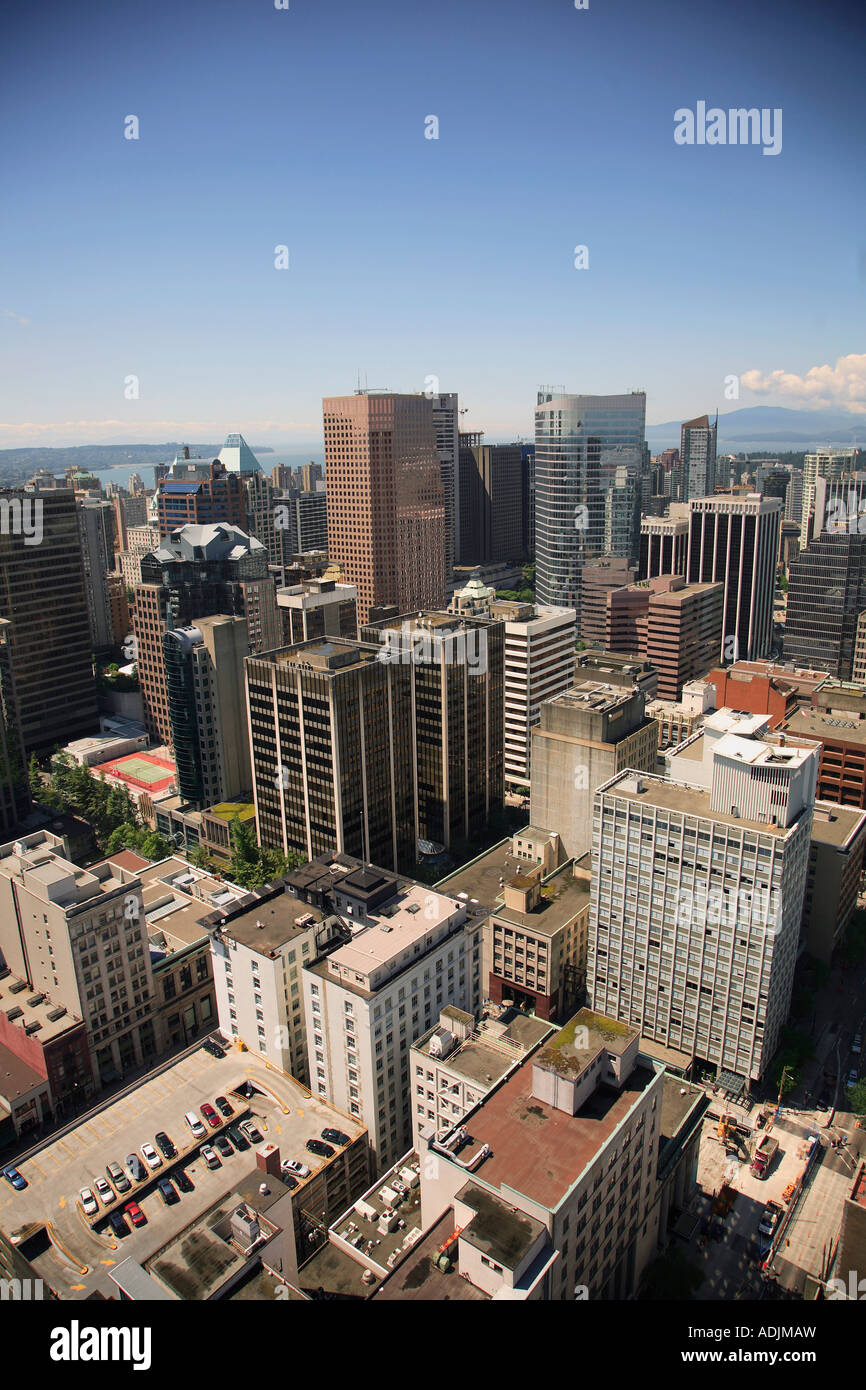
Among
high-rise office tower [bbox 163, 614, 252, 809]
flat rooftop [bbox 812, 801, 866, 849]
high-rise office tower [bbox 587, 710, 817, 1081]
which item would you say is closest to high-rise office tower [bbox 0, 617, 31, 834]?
high-rise office tower [bbox 163, 614, 252, 809]

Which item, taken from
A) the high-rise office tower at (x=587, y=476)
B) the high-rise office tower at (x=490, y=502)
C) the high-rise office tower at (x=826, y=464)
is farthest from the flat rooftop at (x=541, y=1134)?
the high-rise office tower at (x=826, y=464)

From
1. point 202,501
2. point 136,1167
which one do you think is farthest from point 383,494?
point 136,1167

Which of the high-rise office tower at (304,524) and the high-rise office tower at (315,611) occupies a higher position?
the high-rise office tower at (304,524)

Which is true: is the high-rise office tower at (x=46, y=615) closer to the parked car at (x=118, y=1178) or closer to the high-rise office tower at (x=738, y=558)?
the parked car at (x=118, y=1178)
